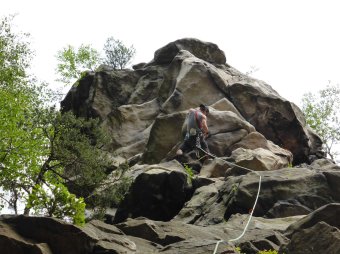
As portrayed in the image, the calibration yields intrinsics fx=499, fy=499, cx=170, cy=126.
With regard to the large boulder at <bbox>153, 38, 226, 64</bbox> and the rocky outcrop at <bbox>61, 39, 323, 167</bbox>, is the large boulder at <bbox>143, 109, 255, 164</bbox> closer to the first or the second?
the rocky outcrop at <bbox>61, 39, 323, 167</bbox>

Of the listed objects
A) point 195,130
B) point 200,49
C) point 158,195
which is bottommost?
point 158,195

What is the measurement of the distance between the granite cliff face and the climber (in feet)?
2.00

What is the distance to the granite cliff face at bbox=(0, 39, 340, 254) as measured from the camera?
10602 millimetres

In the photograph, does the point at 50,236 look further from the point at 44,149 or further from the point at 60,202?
the point at 44,149

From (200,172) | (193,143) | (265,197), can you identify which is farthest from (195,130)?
(265,197)

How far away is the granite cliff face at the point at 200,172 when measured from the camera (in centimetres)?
1060

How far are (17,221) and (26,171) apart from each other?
1645 centimetres

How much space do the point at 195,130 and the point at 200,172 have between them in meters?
2.29

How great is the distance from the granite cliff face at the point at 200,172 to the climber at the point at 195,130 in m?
0.61

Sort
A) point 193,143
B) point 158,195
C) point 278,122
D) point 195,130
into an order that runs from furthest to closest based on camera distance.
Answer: point 278,122, point 193,143, point 195,130, point 158,195

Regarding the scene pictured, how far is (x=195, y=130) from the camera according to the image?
79.7 feet

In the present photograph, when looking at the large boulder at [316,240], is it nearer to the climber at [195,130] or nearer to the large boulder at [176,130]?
the climber at [195,130]

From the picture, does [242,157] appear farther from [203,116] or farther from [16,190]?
[16,190]

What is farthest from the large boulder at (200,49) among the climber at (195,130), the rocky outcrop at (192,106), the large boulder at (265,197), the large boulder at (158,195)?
the large boulder at (265,197)
